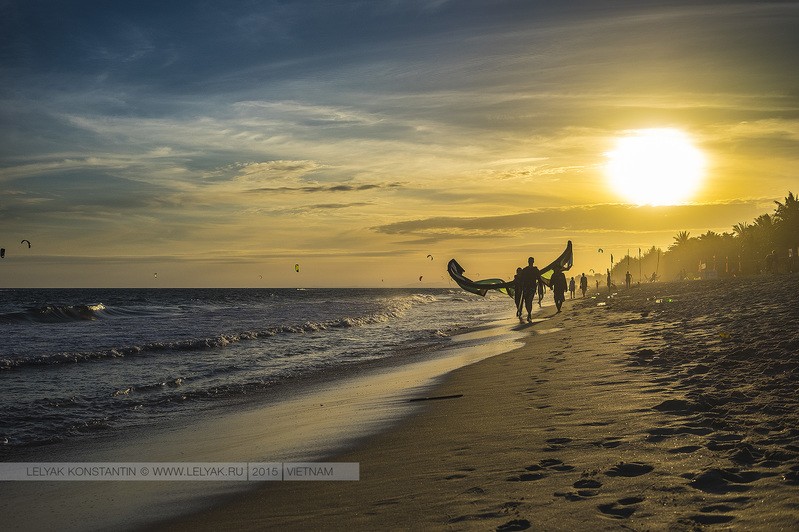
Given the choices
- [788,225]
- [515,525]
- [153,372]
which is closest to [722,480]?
[515,525]

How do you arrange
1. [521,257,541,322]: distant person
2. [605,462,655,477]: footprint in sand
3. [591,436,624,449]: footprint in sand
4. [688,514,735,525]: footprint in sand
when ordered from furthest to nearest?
[521,257,541,322]: distant person
[591,436,624,449]: footprint in sand
[605,462,655,477]: footprint in sand
[688,514,735,525]: footprint in sand

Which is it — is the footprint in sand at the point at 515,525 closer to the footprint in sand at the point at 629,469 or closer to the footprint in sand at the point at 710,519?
the footprint in sand at the point at 710,519

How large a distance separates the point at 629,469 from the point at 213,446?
4.96 metres

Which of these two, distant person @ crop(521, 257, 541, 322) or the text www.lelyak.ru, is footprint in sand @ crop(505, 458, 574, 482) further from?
distant person @ crop(521, 257, 541, 322)

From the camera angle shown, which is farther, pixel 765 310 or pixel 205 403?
pixel 765 310

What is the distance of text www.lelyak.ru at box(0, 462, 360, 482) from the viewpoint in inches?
228

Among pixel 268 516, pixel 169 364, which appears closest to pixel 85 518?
pixel 268 516

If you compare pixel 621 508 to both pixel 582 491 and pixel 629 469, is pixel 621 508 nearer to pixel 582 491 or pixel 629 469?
pixel 582 491

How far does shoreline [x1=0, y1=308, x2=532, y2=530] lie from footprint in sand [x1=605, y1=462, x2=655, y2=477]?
10.00ft

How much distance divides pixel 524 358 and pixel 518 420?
22.1 ft

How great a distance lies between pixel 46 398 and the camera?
1145cm

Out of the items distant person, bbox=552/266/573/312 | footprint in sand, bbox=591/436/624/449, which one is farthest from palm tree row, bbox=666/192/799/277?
footprint in sand, bbox=591/436/624/449

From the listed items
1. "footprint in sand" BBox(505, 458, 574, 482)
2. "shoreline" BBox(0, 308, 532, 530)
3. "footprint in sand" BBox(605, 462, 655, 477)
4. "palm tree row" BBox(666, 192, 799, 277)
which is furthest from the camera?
"palm tree row" BBox(666, 192, 799, 277)

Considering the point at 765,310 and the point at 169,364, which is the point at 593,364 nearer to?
the point at 765,310
